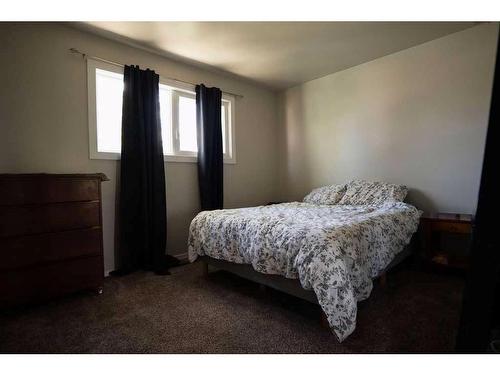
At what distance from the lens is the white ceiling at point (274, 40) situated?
235 cm

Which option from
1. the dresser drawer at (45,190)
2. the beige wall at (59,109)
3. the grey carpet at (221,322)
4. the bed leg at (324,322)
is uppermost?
the beige wall at (59,109)

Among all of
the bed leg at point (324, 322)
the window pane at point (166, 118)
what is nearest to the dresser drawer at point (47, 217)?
the window pane at point (166, 118)

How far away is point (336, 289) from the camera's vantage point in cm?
142

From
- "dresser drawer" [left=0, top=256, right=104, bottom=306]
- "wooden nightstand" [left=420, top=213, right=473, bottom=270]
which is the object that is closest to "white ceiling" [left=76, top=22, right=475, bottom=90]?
"wooden nightstand" [left=420, top=213, right=473, bottom=270]

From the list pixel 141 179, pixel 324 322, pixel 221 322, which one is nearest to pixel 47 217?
pixel 141 179

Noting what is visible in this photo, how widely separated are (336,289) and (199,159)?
2.25 metres

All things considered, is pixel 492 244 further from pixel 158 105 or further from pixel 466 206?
pixel 158 105

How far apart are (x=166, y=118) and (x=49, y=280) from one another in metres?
1.94

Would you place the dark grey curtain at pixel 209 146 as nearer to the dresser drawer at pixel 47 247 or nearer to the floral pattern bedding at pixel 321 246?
the floral pattern bedding at pixel 321 246

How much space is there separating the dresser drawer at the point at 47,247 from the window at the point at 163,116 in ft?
2.73

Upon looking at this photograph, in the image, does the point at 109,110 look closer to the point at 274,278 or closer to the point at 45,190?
the point at 45,190

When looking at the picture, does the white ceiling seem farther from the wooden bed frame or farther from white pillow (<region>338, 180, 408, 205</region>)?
the wooden bed frame

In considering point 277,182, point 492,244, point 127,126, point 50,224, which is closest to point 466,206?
point 492,244

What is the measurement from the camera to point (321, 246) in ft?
4.98
